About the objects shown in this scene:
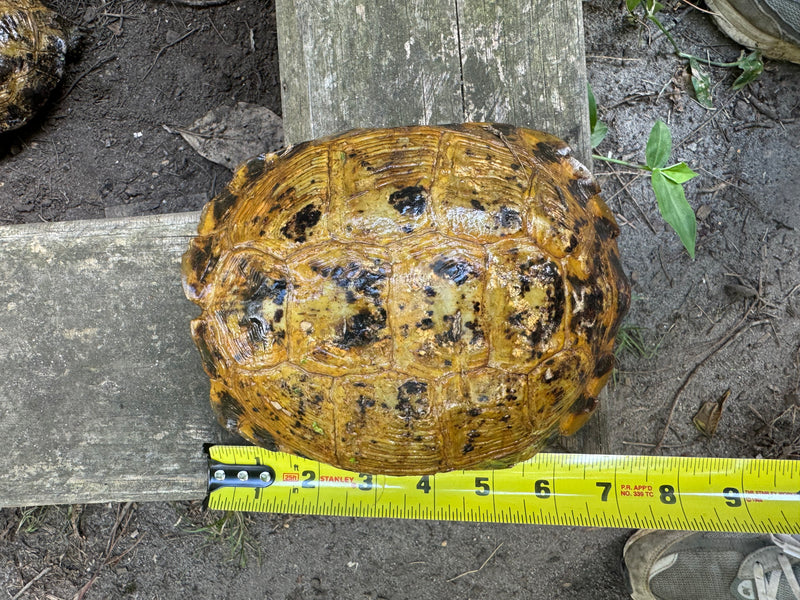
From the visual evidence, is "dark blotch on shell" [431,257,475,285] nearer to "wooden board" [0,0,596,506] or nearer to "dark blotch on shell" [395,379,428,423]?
"dark blotch on shell" [395,379,428,423]

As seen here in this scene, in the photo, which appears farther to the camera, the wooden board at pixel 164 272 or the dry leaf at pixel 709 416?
the dry leaf at pixel 709 416

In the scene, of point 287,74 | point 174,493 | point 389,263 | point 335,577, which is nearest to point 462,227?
point 389,263

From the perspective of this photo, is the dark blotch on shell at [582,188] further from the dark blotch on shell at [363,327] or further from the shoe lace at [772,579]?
the shoe lace at [772,579]

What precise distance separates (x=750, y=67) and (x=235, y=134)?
2666 millimetres

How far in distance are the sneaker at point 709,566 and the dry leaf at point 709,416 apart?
20.6 inches

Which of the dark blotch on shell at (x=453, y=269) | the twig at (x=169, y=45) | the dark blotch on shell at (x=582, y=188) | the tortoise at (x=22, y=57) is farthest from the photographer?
the twig at (x=169, y=45)

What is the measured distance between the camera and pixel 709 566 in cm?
296

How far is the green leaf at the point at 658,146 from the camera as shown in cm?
230

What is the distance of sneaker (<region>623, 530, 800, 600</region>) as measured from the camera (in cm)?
281

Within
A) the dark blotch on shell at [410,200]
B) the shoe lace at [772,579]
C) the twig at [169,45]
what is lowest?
the shoe lace at [772,579]

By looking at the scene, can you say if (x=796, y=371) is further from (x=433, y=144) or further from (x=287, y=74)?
(x=287, y=74)

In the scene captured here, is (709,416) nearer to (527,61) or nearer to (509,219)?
(527,61)

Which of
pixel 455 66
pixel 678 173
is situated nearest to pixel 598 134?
pixel 678 173

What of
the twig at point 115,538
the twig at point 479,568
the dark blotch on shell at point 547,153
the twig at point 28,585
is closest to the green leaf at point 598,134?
the dark blotch on shell at point 547,153
